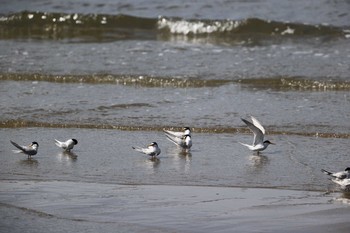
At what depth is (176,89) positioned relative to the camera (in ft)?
44.5

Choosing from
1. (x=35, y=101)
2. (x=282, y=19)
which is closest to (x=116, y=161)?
(x=35, y=101)

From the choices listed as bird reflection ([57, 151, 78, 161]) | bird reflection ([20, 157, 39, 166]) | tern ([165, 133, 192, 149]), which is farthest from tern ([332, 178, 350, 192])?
bird reflection ([20, 157, 39, 166])

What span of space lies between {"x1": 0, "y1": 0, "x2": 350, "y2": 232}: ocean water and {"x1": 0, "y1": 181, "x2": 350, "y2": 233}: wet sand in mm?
234

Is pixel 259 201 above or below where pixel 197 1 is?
below

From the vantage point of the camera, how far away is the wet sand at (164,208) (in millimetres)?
7023

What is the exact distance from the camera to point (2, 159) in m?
9.56

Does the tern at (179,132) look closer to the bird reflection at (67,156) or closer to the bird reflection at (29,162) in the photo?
the bird reflection at (67,156)

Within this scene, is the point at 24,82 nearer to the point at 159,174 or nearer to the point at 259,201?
the point at 159,174

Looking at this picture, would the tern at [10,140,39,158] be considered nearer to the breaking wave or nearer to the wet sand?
the wet sand

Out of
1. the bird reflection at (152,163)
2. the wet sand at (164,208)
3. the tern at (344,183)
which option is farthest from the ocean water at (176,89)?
the wet sand at (164,208)

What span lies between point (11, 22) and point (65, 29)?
1594mm

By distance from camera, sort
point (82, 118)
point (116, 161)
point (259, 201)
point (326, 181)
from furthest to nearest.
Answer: point (82, 118) → point (116, 161) → point (326, 181) → point (259, 201)

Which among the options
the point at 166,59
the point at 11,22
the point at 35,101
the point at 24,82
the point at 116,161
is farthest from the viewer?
the point at 11,22

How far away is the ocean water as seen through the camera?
9266 mm
